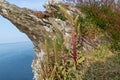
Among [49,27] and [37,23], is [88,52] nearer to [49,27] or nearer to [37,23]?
[49,27]

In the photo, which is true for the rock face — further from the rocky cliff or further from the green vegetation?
the green vegetation

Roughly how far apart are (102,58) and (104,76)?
1.23 metres

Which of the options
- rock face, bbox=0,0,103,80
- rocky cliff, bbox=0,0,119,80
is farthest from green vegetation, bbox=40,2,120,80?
A: rock face, bbox=0,0,103,80

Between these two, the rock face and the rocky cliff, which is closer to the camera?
the rocky cliff

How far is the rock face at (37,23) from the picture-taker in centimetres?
1376

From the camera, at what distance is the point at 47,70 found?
39.6ft

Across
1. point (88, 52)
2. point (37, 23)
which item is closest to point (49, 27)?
point (37, 23)

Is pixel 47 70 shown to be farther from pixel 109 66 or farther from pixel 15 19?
pixel 15 19

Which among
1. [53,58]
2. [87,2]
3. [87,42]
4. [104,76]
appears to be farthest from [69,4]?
[104,76]

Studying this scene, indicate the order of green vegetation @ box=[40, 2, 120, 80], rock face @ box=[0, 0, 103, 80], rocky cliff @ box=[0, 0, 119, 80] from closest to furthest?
1. green vegetation @ box=[40, 2, 120, 80]
2. rocky cliff @ box=[0, 0, 119, 80]
3. rock face @ box=[0, 0, 103, 80]

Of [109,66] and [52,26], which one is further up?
[52,26]

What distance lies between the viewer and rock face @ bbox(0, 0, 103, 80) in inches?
542

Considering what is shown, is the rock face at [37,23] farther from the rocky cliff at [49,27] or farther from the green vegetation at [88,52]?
the green vegetation at [88,52]

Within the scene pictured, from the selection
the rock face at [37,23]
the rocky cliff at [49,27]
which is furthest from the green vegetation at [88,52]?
the rock face at [37,23]
